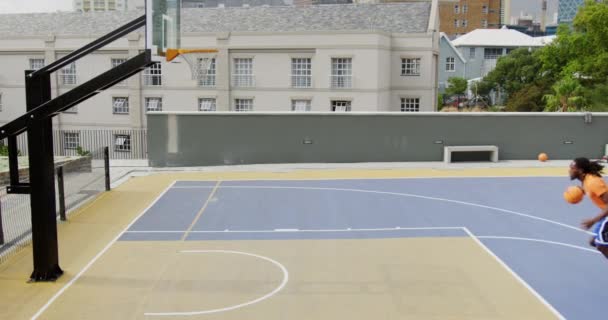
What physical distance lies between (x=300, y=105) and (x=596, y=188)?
36170mm

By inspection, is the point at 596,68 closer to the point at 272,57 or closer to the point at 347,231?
the point at 272,57

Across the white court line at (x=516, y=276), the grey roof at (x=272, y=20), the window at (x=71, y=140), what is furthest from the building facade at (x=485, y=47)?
the white court line at (x=516, y=276)

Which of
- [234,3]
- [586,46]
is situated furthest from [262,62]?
[234,3]

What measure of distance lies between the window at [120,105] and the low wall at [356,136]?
25785mm

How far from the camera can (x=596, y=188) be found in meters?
8.16

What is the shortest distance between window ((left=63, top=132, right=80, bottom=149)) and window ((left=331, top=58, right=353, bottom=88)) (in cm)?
1811

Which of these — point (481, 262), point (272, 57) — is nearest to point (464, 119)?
point (481, 262)

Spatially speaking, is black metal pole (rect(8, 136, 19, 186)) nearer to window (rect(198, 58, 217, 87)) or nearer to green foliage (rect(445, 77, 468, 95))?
window (rect(198, 58, 217, 87))

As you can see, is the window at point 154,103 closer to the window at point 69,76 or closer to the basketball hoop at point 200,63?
the basketball hoop at point 200,63

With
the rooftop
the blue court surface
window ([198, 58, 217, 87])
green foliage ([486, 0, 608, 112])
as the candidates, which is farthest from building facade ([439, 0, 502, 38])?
the blue court surface

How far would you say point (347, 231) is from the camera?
12.7 meters

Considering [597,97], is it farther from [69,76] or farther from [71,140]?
[69,76]

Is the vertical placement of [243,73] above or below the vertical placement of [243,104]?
above

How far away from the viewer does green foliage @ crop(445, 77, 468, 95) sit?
7631 cm
